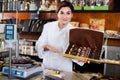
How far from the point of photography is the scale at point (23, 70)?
1663mm

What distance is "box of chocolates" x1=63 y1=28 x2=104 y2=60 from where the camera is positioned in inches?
69.7

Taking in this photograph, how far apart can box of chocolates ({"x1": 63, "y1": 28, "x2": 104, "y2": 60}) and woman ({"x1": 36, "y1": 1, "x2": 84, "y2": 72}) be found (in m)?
0.28

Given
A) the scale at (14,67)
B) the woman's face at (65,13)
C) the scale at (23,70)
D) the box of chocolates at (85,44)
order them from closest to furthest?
the scale at (14,67), the scale at (23,70), the box of chocolates at (85,44), the woman's face at (65,13)

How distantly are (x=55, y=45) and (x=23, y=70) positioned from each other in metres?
0.72

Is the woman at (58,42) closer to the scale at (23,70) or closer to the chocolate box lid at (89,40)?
the chocolate box lid at (89,40)

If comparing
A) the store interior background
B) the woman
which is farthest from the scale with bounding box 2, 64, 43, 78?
the store interior background

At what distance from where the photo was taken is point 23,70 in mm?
1664

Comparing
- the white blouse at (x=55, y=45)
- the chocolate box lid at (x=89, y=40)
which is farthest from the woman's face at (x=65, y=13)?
the chocolate box lid at (x=89, y=40)

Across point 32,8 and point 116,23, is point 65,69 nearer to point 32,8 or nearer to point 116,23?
point 116,23

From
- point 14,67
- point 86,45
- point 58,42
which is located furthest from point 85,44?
point 14,67

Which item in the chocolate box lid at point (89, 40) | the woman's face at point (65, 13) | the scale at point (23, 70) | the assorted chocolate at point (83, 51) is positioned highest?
the woman's face at point (65, 13)

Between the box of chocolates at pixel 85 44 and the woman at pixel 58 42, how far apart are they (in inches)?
11.2

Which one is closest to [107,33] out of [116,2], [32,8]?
[116,2]

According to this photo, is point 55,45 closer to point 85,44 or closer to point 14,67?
point 85,44
